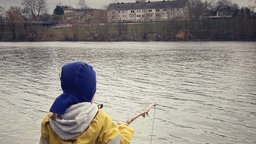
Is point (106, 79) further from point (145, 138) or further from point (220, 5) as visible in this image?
point (220, 5)

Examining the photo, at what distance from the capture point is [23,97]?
16516mm

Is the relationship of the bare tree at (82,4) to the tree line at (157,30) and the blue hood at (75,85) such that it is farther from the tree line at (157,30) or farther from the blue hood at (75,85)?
the blue hood at (75,85)

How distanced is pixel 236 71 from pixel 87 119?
23991 millimetres

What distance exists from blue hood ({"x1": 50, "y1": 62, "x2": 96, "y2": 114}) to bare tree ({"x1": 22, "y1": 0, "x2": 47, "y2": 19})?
129216 millimetres

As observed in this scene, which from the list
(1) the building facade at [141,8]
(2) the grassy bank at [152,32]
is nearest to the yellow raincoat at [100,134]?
(2) the grassy bank at [152,32]

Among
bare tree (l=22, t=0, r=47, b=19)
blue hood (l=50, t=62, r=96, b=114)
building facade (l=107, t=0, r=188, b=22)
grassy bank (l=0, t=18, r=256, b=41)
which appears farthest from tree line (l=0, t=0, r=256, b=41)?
blue hood (l=50, t=62, r=96, b=114)

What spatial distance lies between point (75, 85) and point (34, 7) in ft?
443

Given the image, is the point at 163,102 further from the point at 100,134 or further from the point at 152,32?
the point at 152,32

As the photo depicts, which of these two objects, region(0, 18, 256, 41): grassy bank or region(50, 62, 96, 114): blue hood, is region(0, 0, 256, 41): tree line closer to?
region(0, 18, 256, 41): grassy bank

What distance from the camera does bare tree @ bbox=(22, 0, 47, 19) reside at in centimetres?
12762

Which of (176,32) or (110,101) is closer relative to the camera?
(110,101)

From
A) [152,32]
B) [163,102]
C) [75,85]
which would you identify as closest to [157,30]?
[152,32]

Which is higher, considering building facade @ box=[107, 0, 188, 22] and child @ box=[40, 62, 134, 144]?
building facade @ box=[107, 0, 188, 22]

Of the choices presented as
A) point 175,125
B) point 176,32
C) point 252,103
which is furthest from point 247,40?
point 175,125
